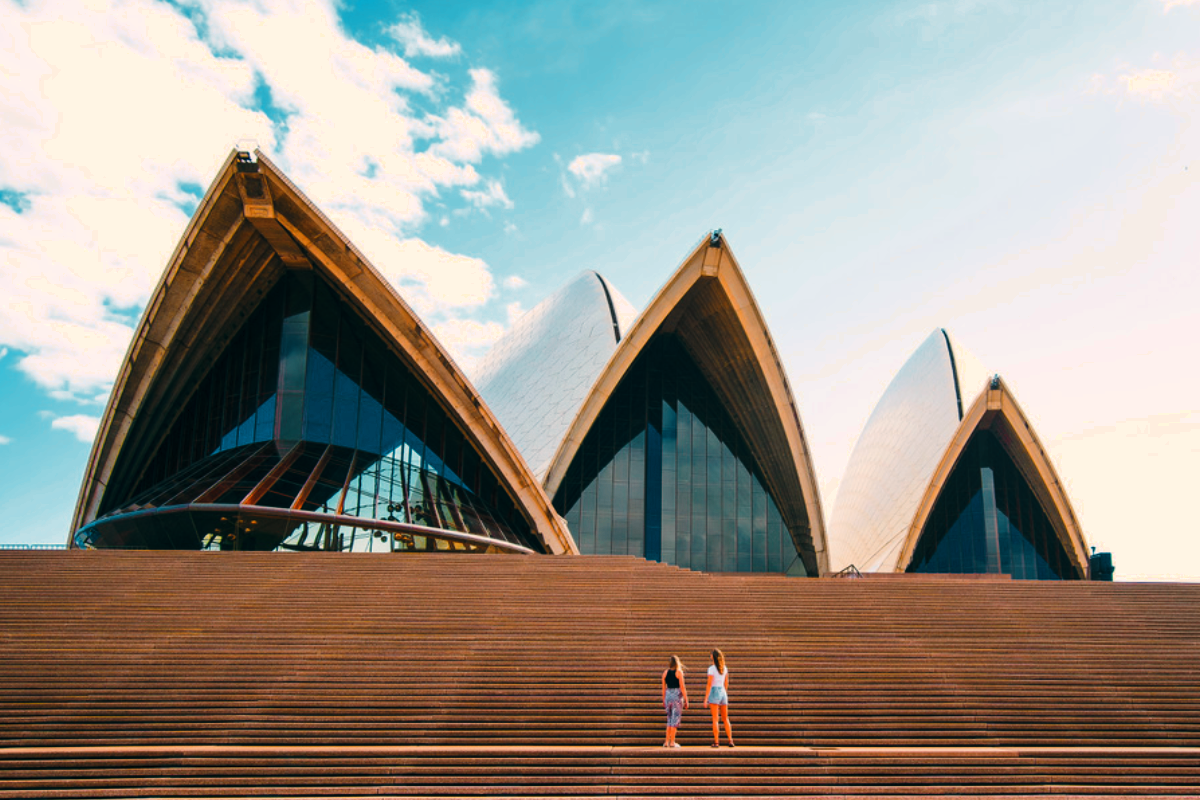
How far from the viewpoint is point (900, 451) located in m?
30.2

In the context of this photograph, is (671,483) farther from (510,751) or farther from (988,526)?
(510,751)

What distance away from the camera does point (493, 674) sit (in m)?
8.70

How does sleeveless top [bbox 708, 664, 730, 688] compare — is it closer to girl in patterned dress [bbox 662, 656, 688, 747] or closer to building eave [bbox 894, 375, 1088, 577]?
girl in patterned dress [bbox 662, 656, 688, 747]

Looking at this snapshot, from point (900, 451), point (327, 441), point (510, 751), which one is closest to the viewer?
point (510, 751)

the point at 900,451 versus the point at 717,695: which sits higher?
the point at 900,451

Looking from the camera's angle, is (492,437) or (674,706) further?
(492,437)

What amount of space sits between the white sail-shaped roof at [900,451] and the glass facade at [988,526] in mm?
1106

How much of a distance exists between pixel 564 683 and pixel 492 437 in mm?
12376

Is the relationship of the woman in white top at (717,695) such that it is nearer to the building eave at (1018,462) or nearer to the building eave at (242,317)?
the building eave at (242,317)

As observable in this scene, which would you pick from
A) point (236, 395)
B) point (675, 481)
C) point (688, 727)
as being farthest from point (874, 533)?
point (688, 727)

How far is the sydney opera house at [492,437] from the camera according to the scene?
723 inches

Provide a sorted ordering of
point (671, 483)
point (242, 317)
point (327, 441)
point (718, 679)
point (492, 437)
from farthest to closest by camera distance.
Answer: point (671, 483) < point (242, 317) < point (492, 437) < point (327, 441) < point (718, 679)

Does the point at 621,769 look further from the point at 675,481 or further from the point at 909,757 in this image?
the point at 675,481

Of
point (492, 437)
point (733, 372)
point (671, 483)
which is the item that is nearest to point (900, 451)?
point (733, 372)
